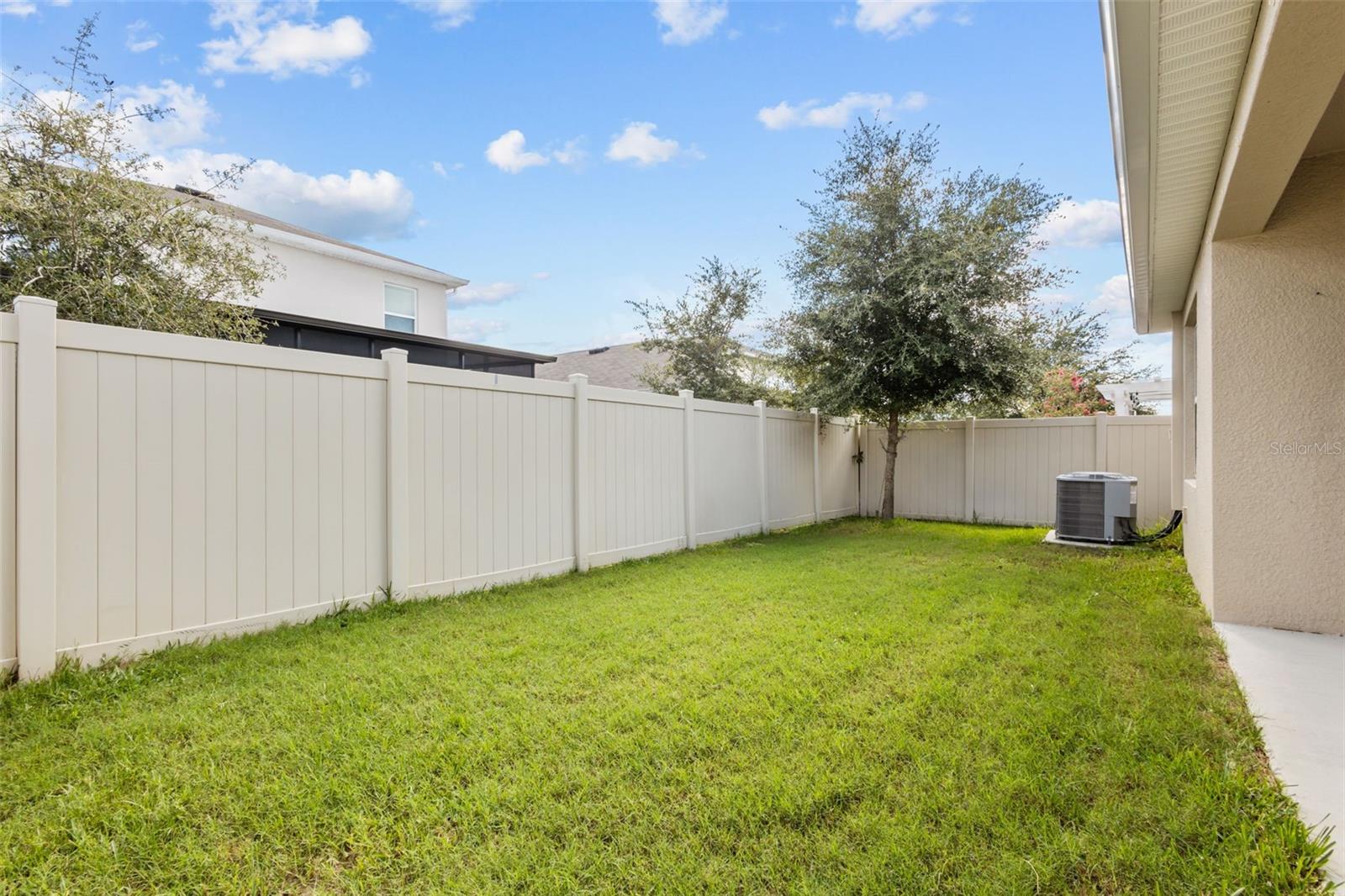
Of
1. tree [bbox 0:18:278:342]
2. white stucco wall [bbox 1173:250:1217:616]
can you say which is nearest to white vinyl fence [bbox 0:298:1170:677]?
tree [bbox 0:18:278:342]

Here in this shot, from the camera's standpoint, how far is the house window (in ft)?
42.5

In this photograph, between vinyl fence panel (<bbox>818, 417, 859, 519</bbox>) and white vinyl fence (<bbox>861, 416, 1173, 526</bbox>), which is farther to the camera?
vinyl fence panel (<bbox>818, 417, 859, 519</bbox>)

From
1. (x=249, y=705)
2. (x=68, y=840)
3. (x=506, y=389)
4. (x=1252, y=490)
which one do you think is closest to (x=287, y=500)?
(x=249, y=705)

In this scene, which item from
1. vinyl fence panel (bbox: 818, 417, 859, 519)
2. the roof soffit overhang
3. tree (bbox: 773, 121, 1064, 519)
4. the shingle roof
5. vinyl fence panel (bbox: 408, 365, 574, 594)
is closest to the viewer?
the roof soffit overhang

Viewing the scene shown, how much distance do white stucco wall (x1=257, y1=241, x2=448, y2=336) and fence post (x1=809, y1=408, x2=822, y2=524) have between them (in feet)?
28.9

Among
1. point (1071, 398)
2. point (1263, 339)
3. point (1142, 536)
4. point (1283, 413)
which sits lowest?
point (1142, 536)

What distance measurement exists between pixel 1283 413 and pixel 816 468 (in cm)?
618

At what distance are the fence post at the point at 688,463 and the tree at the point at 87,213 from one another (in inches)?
185

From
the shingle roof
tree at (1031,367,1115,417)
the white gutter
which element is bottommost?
tree at (1031,367,1115,417)

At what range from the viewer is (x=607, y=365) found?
746 inches

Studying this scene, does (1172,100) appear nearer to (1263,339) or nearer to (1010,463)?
(1263,339)

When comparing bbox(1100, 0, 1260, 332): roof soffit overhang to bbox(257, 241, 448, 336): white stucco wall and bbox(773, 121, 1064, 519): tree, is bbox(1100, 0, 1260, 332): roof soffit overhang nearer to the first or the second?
bbox(773, 121, 1064, 519): tree

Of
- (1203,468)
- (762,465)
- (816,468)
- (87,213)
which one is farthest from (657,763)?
(816,468)
